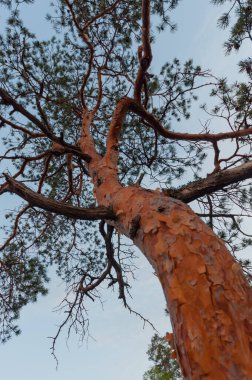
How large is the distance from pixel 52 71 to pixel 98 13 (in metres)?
1.00

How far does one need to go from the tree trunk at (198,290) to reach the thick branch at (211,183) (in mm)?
384

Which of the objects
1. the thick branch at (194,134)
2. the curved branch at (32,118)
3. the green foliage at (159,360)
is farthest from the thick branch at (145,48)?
the green foliage at (159,360)

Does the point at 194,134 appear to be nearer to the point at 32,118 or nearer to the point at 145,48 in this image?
the point at 145,48

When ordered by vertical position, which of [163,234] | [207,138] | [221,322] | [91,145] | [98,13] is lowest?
[221,322]

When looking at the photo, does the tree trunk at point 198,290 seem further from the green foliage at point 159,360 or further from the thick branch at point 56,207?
the green foliage at point 159,360

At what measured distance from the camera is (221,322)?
3.87ft

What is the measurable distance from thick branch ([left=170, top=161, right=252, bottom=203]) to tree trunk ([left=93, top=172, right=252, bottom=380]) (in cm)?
38

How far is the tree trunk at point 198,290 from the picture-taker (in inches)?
43.6

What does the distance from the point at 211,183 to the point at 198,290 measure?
1071 millimetres

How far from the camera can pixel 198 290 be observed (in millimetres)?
1303

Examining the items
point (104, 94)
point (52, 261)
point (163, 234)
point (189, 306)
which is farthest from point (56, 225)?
point (189, 306)

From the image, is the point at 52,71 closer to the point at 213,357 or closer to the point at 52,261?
the point at 52,261

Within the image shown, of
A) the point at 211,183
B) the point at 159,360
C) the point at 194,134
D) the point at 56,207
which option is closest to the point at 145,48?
the point at 194,134

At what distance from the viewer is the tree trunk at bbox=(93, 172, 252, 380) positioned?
111cm
